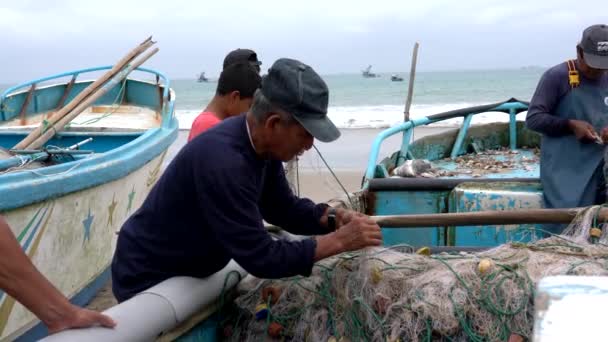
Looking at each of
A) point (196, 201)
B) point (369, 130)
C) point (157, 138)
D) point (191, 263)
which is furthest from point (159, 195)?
point (369, 130)

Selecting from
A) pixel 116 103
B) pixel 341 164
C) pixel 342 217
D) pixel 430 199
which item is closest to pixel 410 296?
pixel 342 217

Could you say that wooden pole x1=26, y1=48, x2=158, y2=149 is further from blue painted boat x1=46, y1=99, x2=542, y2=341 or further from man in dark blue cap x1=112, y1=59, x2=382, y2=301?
man in dark blue cap x1=112, y1=59, x2=382, y2=301

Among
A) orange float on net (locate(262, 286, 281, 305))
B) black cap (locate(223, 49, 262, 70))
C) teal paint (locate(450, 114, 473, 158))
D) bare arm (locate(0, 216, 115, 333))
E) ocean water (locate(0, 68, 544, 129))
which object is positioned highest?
black cap (locate(223, 49, 262, 70))

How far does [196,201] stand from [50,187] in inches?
104

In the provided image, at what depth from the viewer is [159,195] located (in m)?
2.46

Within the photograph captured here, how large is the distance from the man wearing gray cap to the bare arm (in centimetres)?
342

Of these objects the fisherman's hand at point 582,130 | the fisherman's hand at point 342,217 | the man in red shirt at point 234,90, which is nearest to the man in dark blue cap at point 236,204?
the fisherman's hand at point 342,217

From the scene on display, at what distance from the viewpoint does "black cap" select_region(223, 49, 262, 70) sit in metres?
4.19

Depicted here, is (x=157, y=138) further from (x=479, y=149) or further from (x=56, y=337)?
(x=56, y=337)

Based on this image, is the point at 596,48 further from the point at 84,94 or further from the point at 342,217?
the point at 84,94

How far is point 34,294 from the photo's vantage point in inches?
86.5

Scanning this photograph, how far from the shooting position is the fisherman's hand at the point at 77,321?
2176 mm

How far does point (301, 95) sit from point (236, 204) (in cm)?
42

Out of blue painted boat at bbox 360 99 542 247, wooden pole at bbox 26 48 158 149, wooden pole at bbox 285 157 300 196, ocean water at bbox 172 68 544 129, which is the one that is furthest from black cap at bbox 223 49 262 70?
ocean water at bbox 172 68 544 129
